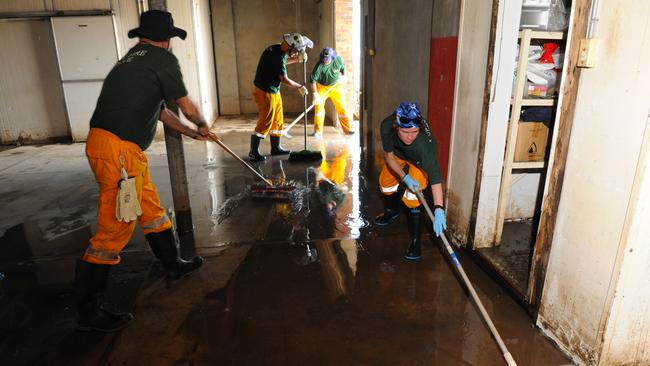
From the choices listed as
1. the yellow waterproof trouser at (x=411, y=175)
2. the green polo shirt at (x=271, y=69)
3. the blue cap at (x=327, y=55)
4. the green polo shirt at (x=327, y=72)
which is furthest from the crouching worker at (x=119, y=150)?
the green polo shirt at (x=327, y=72)

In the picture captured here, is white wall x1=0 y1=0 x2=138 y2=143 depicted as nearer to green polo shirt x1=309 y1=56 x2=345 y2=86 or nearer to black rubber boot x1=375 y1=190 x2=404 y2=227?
green polo shirt x1=309 y1=56 x2=345 y2=86

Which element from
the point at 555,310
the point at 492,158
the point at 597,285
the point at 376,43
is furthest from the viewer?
the point at 376,43

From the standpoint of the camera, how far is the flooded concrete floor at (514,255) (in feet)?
9.29

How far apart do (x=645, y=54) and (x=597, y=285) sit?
40.9 inches

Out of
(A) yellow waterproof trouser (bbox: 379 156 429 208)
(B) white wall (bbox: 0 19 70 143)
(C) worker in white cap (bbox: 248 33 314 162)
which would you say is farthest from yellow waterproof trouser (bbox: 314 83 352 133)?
(B) white wall (bbox: 0 19 70 143)

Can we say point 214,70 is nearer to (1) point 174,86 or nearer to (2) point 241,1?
(2) point 241,1

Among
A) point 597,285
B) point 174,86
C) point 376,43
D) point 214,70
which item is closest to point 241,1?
point 214,70

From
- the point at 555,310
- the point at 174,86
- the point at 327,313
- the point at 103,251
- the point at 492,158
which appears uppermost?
the point at 174,86

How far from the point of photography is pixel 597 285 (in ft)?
6.50

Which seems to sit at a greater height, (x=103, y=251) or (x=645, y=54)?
(x=645, y=54)

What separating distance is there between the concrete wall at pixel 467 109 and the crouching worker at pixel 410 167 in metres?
0.30

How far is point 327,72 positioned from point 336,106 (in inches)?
29.1

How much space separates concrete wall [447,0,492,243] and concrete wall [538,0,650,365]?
1.00m

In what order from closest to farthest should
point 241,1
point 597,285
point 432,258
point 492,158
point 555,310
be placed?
point 597,285 → point 555,310 → point 492,158 → point 432,258 → point 241,1
